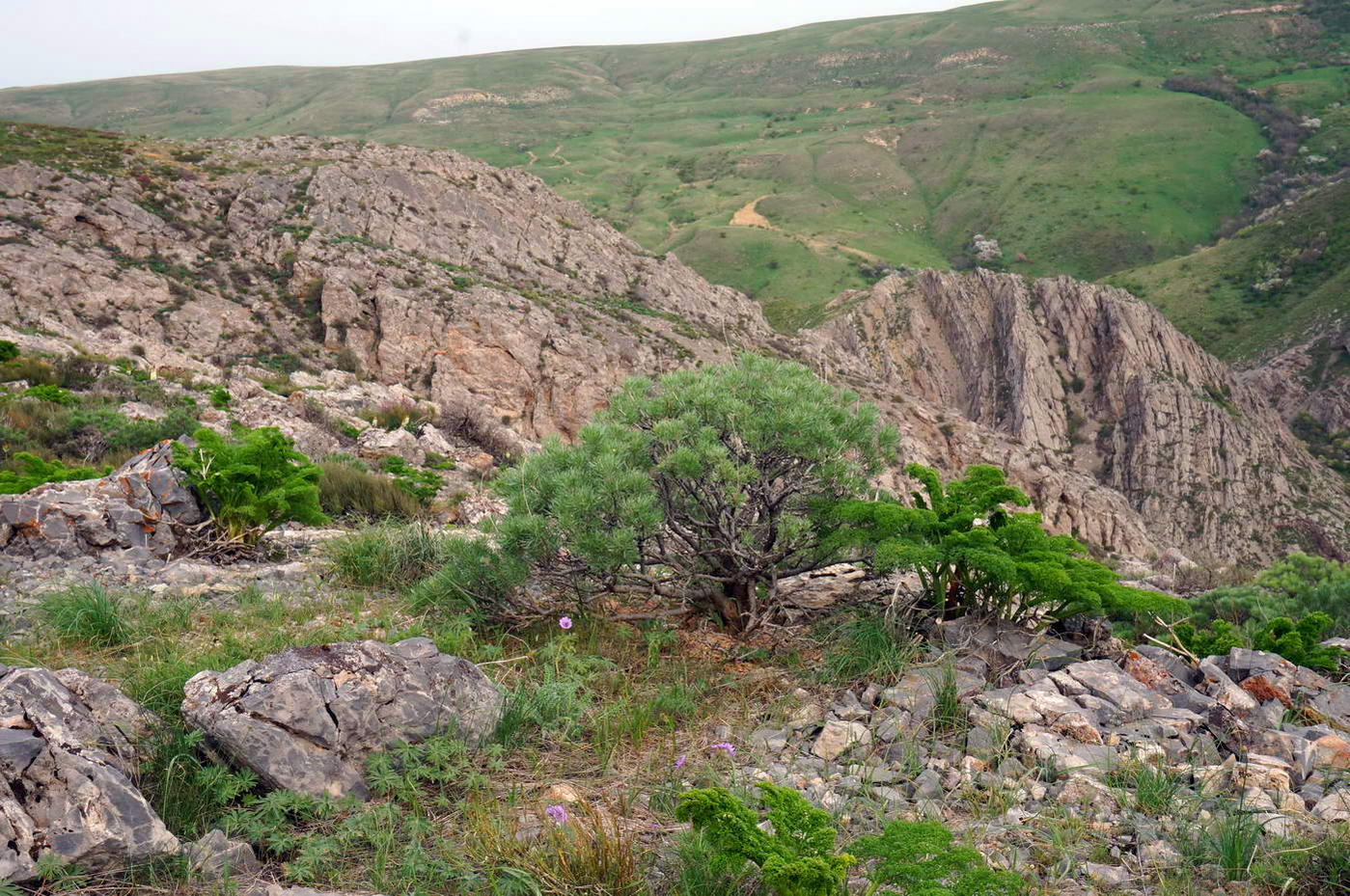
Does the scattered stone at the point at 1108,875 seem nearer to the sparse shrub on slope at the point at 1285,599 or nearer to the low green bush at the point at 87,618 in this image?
the sparse shrub on slope at the point at 1285,599

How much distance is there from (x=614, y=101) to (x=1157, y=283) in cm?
13991

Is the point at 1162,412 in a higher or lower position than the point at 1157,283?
lower

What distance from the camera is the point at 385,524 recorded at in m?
6.86

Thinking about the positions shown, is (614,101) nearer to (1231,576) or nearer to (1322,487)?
(1322,487)

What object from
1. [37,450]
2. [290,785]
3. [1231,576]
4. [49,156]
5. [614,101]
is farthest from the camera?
[614,101]

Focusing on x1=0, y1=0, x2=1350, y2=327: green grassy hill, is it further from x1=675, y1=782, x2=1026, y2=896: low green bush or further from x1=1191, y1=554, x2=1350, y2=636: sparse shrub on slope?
x1=675, y1=782, x2=1026, y2=896: low green bush

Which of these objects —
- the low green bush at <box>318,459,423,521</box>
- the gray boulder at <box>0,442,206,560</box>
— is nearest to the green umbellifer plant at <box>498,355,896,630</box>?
the gray boulder at <box>0,442,206,560</box>

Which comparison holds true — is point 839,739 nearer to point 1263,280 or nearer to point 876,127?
point 1263,280

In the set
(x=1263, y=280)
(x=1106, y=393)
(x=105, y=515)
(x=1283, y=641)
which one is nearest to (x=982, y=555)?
(x=1283, y=641)

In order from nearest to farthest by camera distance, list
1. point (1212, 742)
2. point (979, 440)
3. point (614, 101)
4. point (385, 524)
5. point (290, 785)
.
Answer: point (290, 785) → point (1212, 742) → point (385, 524) → point (979, 440) → point (614, 101)

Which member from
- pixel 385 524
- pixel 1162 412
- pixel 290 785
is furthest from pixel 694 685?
pixel 1162 412

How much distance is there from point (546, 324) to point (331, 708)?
23.6m

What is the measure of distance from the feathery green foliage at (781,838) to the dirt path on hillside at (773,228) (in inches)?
3175

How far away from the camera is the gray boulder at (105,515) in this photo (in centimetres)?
614
